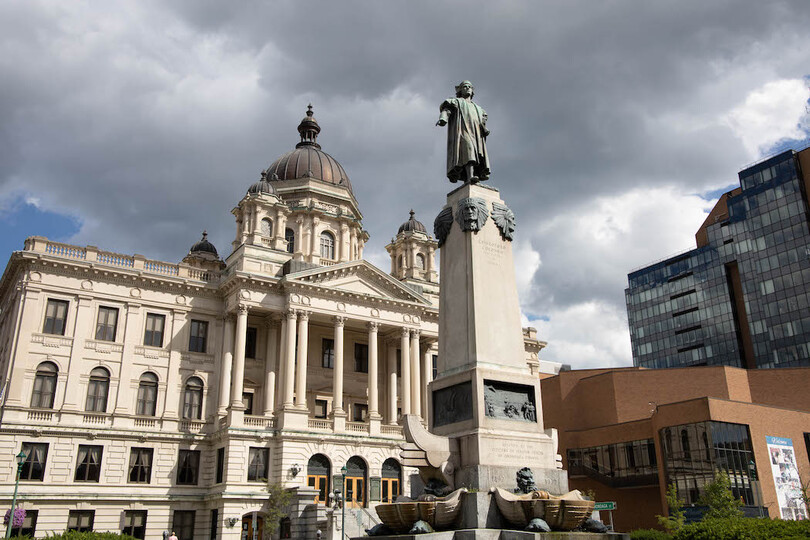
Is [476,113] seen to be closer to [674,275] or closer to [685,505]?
[685,505]

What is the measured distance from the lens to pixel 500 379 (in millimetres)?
14555

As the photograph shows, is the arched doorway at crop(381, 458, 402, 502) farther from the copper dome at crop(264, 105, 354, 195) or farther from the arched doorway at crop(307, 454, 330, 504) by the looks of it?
the copper dome at crop(264, 105, 354, 195)

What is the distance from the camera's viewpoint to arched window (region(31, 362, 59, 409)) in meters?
42.4

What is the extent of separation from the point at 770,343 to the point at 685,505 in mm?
50612

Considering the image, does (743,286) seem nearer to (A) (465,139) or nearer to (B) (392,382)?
(B) (392,382)

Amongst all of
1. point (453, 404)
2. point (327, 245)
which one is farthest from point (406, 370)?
point (453, 404)

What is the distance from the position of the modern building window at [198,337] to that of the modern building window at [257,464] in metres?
8.95

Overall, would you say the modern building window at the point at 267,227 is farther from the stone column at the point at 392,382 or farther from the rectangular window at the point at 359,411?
the rectangular window at the point at 359,411

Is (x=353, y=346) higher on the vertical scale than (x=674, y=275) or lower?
lower

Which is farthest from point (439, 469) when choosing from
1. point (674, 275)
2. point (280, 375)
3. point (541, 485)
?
point (674, 275)

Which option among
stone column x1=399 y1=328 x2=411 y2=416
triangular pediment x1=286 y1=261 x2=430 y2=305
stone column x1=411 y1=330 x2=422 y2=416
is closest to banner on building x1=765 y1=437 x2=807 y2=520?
stone column x1=411 y1=330 x2=422 y2=416

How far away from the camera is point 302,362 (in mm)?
47844

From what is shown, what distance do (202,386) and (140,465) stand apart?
6535 millimetres

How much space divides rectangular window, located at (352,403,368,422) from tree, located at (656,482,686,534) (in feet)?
74.2
